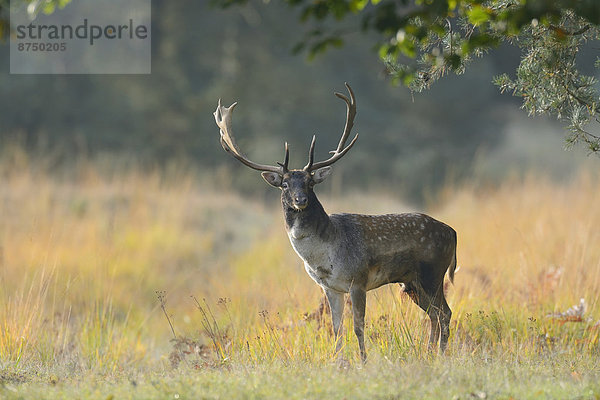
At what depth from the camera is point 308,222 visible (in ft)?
22.9

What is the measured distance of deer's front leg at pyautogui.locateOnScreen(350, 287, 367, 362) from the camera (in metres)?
6.99

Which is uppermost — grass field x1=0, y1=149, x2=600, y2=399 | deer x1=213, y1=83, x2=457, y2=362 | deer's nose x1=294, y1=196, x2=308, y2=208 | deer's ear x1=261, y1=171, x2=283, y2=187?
deer's ear x1=261, y1=171, x2=283, y2=187

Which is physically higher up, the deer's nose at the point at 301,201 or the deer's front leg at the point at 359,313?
the deer's nose at the point at 301,201

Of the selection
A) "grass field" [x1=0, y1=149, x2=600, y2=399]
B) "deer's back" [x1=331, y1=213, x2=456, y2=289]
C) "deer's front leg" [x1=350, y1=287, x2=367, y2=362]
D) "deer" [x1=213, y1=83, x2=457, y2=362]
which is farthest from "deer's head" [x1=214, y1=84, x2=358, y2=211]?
"grass field" [x1=0, y1=149, x2=600, y2=399]

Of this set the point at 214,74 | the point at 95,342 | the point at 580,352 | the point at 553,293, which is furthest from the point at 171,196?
the point at 214,74

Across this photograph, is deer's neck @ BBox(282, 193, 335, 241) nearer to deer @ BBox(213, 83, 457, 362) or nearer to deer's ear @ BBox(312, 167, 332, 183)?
deer @ BBox(213, 83, 457, 362)

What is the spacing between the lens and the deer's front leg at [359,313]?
6.99 meters

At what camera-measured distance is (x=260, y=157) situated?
22.9m

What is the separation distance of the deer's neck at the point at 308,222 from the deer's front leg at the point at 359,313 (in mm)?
485

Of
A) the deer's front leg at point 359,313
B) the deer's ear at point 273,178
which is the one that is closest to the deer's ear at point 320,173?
the deer's ear at point 273,178

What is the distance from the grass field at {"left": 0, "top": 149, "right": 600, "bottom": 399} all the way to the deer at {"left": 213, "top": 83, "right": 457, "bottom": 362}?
0.92 feet

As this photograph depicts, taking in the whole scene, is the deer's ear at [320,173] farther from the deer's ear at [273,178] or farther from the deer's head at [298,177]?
the deer's ear at [273,178]

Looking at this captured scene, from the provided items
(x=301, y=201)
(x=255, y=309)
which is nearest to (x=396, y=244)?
(x=301, y=201)

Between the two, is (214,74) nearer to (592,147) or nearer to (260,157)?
(260,157)
